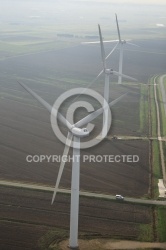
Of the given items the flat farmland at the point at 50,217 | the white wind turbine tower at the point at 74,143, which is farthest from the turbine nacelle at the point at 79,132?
the flat farmland at the point at 50,217

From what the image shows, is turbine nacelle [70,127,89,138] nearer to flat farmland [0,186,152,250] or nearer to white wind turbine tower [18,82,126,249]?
white wind turbine tower [18,82,126,249]

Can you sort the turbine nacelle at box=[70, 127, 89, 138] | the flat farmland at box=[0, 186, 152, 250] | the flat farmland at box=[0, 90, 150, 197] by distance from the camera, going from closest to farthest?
the turbine nacelle at box=[70, 127, 89, 138] → the flat farmland at box=[0, 186, 152, 250] → the flat farmland at box=[0, 90, 150, 197]

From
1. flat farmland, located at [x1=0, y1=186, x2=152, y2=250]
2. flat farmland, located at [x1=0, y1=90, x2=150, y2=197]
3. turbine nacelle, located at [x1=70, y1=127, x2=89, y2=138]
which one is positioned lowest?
flat farmland, located at [x1=0, y1=186, x2=152, y2=250]

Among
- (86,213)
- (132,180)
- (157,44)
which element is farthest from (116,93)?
(157,44)

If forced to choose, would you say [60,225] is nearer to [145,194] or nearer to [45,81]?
[145,194]

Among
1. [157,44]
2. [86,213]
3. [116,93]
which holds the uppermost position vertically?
[157,44]

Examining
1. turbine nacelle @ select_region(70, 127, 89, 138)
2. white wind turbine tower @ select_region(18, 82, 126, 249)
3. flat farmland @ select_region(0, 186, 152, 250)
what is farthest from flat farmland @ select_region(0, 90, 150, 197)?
turbine nacelle @ select_region(70, 127, 89, 138)

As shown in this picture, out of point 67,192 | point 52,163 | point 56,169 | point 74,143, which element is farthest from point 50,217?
point 52,163

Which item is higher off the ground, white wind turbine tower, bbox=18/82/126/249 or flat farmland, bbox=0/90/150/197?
flat farmland, bbox=0/90/150/197

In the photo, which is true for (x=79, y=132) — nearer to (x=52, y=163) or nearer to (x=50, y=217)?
(x=50, y=217)
